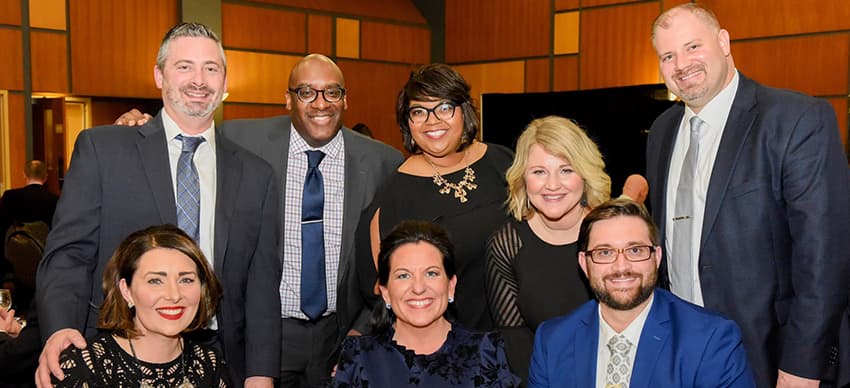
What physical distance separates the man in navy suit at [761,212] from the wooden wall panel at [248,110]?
23.2 ft

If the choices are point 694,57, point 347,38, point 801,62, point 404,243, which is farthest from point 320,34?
point 694,57

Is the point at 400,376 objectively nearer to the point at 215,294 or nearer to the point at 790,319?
the point at 215,294

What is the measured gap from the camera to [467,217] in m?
3.10

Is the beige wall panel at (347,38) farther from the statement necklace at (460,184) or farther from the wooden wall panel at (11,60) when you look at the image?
the statement necklace at (460,184)

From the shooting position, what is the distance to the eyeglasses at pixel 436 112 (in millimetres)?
3133

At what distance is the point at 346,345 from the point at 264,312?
304 mm

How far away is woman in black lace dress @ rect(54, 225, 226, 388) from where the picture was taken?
246 cm

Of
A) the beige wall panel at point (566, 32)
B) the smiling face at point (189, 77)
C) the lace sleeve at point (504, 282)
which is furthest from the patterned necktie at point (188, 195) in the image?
the beige wall panel at point (566, 32)

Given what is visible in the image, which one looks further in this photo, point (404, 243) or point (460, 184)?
point (460, 184)

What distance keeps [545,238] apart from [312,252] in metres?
1.00

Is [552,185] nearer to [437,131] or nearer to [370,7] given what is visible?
[437,131]

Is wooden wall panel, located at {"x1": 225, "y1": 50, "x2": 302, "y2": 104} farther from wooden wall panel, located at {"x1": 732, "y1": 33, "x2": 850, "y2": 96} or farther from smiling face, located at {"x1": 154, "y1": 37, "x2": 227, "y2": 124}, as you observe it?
smiling face, located at {"x1": 154, "y1": 37, "x2": 227, "y2": 124}

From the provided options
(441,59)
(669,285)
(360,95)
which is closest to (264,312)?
(669,285)

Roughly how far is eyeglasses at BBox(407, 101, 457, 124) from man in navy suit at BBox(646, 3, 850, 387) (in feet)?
2.55
